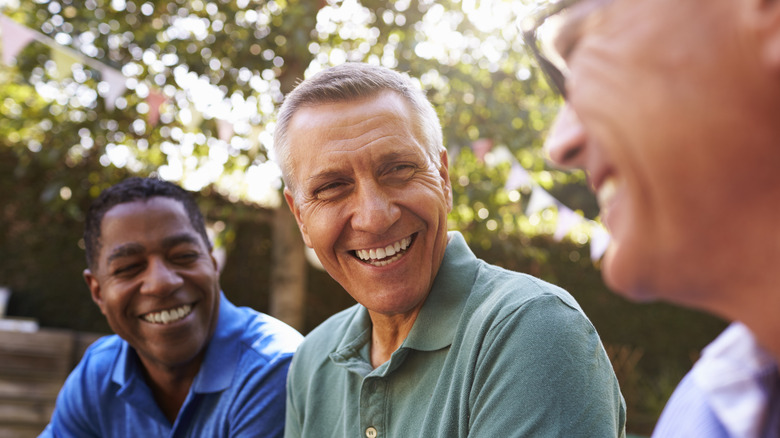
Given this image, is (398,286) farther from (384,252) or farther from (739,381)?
(739,381)

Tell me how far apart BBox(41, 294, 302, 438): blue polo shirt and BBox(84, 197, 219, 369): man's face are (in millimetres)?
124

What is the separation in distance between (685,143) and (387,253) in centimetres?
121

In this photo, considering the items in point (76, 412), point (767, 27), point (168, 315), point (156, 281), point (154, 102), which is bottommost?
point (76, 412)

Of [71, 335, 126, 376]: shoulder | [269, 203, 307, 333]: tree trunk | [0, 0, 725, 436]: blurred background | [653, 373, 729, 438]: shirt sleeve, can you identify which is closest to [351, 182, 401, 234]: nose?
[653, 373, 729, 438]: shirt sleeve

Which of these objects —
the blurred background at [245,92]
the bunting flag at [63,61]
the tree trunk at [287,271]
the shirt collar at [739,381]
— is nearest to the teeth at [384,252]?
the shirt collar at [739,381]

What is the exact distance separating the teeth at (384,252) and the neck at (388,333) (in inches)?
7.0

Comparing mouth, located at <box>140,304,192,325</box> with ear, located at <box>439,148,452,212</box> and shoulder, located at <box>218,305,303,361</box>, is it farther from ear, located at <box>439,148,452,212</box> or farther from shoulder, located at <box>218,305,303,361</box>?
ear, located at <box>439,148,452,212</box>

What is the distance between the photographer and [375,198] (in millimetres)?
1750

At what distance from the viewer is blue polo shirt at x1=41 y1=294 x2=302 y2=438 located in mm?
2398

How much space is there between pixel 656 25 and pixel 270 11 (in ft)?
16.2

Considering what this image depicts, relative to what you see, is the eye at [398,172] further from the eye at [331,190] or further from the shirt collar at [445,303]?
the shirt collar at [445,303]

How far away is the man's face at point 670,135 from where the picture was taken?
61cm

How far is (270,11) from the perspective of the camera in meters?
5.21

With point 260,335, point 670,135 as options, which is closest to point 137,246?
point 260,335
